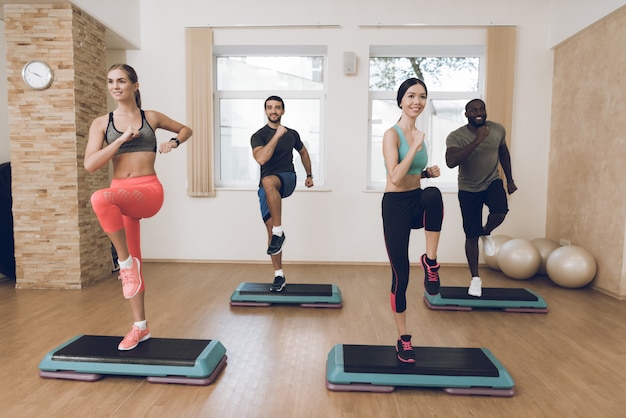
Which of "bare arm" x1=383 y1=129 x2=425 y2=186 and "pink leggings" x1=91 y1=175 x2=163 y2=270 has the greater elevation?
"bare arm" x1=383 y1=129 x2=425 y2=186

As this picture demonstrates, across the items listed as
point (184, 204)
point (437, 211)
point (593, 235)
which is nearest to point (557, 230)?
point (593, 235)

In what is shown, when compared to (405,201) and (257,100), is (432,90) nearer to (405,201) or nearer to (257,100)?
(257,100)

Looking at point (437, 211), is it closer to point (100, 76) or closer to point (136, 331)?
point (136, 331)

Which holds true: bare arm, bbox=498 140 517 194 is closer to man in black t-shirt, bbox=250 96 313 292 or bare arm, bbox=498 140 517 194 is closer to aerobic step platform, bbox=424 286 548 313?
aerobic step platform, bbox=424 286 548 313

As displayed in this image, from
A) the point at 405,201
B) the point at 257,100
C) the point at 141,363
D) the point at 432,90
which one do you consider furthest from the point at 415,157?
the point at 257,100

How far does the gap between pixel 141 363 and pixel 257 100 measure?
4.18 metres

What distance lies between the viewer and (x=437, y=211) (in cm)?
234

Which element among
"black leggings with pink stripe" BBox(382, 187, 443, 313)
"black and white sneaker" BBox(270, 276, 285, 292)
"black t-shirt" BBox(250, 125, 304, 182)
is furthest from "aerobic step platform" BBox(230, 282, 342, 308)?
"black leggings with pink stripe" BBox(382, 187, 443, 313)

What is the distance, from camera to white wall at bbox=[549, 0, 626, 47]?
14.2ft

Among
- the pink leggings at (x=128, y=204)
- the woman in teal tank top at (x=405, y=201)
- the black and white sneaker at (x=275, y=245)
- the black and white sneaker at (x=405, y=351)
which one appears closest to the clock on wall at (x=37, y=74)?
the pink leggings at (x=128, y=204)

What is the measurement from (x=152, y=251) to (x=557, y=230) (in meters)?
5.19

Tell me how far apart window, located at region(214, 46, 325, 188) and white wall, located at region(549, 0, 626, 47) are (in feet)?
9.48

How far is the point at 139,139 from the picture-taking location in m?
2.54

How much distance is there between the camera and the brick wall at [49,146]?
4273 millimetres
